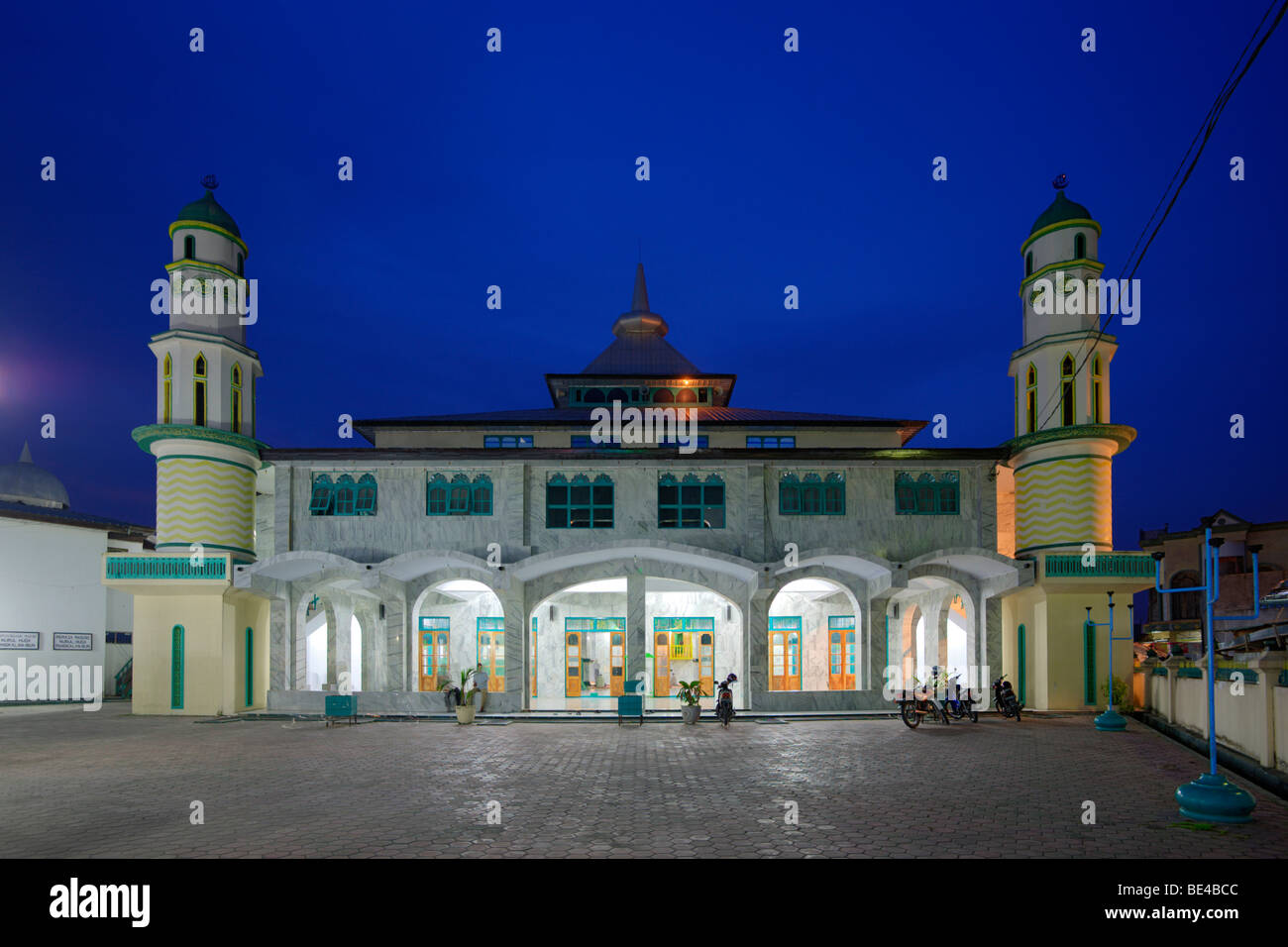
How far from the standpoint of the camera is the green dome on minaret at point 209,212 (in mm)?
27250

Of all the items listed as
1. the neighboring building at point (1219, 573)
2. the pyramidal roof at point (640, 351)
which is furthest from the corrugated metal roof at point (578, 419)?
the neighboring building at point (1219, 573)

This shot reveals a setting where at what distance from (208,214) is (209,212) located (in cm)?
8

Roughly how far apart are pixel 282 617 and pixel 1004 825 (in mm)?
22127

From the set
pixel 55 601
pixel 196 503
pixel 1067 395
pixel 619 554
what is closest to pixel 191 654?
pixel 196 503

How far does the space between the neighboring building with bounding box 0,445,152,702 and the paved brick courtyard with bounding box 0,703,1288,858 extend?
1610cm

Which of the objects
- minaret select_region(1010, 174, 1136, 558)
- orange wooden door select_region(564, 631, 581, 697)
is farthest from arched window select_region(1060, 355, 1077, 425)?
orange wooden door select_region(564, 631, 581, 697)

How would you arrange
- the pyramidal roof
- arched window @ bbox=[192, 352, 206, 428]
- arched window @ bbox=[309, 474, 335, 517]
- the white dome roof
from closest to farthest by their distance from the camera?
1. arched window @ bbox=[192, 352, 206, 428]
2. arched window @ bbox=[309, 474, 335, 517]
3. the pyramidal roof
4. the white dome roof

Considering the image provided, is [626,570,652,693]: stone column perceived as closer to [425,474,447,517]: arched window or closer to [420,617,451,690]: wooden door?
[425,474,447,517]: arched window

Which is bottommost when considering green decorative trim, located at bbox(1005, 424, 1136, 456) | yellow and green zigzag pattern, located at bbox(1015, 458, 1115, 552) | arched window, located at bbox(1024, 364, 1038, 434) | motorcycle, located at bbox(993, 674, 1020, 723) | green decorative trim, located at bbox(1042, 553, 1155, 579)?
motorcycle, located at bbox(993, 674, 1020, 723)

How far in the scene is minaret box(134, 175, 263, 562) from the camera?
26453 mm

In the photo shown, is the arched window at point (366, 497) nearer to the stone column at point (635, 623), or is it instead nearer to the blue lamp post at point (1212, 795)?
the stone column at point (635, 623)

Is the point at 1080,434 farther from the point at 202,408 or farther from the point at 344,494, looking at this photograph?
the point at 202,408
